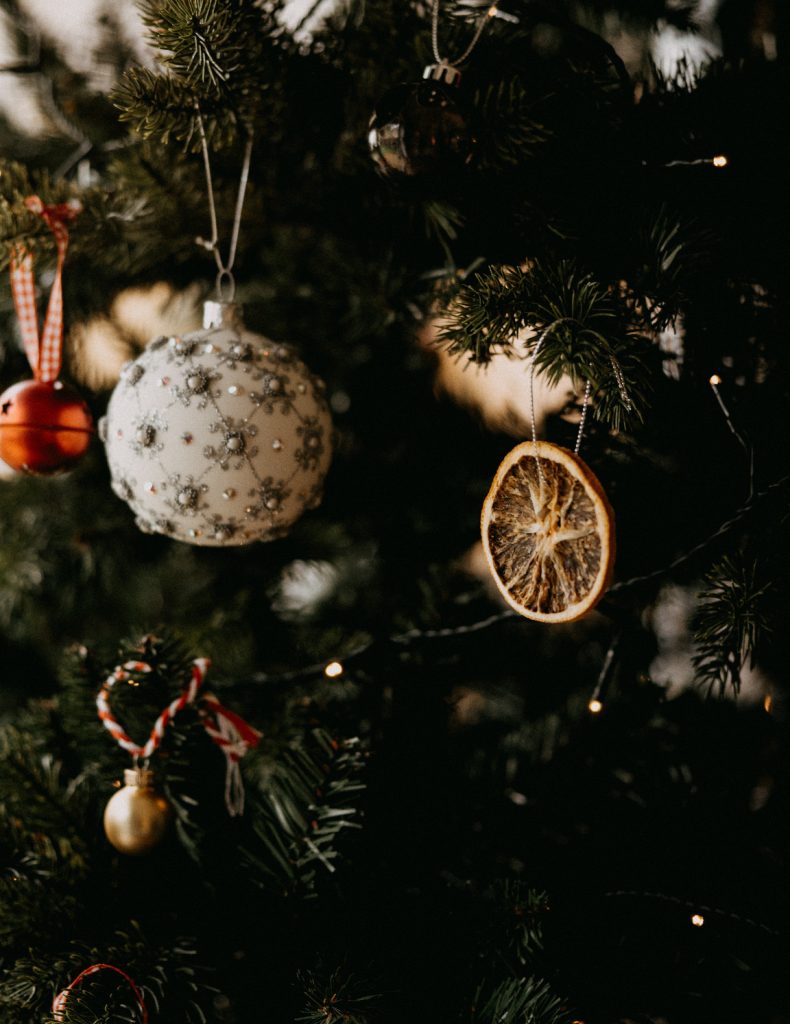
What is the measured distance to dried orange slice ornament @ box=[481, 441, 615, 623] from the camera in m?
0.47

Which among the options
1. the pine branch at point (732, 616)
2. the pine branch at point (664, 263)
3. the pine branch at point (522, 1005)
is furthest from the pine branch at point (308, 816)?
the pine branch at point (664, 263)

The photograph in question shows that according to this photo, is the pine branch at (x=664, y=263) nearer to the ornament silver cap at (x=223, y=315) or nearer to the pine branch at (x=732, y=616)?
the pine branch at (x=732, y=616)

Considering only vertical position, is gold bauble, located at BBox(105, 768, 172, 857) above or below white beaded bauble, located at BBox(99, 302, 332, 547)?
below

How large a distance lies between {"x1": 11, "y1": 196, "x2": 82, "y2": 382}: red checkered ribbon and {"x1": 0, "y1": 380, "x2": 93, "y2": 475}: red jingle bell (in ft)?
0.12

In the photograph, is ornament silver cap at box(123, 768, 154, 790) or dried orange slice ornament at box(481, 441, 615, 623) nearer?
dried orange slice ornament at box(481, 441, 615, 623)

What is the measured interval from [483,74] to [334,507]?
1.43 feet

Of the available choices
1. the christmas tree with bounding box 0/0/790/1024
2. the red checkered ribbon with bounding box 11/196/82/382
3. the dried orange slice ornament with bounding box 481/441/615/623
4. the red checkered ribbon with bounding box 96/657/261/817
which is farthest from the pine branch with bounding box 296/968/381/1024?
the red checkered ribbon with bounding box 11/196/82/382

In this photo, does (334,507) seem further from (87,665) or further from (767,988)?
(767,988)

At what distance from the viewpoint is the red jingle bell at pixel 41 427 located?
616mm

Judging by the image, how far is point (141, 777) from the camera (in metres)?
0.59

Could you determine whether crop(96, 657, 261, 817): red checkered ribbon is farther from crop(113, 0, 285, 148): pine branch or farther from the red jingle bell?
crop(113, 0, 285, 148): pine branch

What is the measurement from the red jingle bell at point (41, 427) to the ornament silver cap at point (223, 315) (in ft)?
0.45

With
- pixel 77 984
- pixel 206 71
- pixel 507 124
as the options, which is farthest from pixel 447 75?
pixel 77 984

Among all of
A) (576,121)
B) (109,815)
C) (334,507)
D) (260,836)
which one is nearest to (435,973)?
(260,836)
